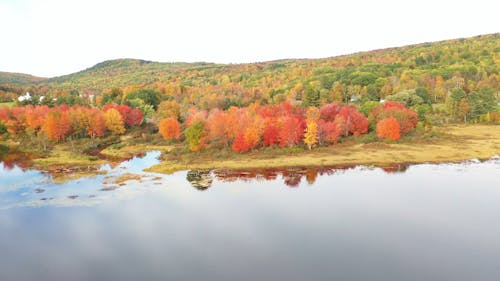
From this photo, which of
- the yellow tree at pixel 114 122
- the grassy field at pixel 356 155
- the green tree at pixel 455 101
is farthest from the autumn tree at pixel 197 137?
the green tree at pixel 455 101

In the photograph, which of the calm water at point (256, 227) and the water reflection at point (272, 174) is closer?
the calm water at point (256, 227)

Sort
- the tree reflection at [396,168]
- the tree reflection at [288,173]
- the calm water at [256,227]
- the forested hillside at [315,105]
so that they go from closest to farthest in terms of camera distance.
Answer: the calm water at [256,227], the tree reflection at [288,173], the tree reflection at [396,168], the forested hillside at [315,105]

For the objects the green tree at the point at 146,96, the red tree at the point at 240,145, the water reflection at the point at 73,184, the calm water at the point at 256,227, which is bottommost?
the calm water at the point at 256,227

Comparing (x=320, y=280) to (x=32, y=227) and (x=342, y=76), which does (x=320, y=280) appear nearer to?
(x=32, y=227)

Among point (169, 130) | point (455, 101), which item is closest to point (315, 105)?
point (455, 101)

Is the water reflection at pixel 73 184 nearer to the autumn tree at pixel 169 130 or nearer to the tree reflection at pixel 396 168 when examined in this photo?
the autumn tree at pixel 169 130
